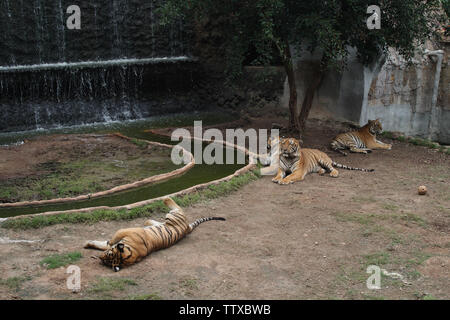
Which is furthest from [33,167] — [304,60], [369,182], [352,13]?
[304,60]

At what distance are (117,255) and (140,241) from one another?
0.89 feet

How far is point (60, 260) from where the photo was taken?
16.0 ft

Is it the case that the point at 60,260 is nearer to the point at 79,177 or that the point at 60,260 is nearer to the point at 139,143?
the point at 79,177

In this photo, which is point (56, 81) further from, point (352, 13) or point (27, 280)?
point (27, 280)

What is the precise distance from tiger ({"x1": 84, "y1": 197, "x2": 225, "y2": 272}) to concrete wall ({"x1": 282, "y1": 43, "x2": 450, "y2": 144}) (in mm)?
7034

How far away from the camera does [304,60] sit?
12359 mm

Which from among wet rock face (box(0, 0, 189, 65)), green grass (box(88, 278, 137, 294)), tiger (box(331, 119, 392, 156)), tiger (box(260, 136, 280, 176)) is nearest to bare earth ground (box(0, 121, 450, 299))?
green grass (box(88, 278, 137, 294))

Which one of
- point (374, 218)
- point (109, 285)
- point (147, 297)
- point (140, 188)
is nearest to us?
point (147, 297)

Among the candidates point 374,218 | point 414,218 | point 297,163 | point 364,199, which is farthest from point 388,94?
point 374,218

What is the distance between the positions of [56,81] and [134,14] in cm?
320

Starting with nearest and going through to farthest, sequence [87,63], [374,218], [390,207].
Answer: [374,218], [390,207], [87,63]

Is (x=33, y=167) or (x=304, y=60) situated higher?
(x=304, y=60)
